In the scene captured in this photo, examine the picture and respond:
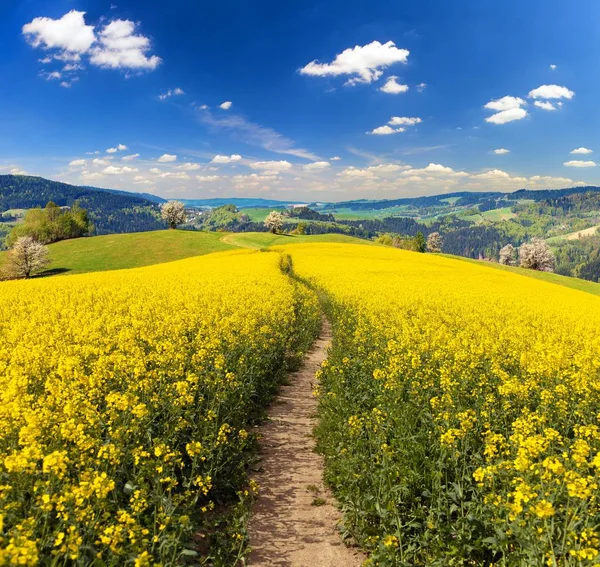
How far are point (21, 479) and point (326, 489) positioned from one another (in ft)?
16.8

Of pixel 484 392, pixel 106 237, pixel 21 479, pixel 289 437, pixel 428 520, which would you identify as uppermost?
pixel 106 237

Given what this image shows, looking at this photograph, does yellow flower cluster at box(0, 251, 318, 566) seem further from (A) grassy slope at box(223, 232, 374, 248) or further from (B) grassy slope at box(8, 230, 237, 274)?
(A) grassy slope at box(223, 232, 374, 248)

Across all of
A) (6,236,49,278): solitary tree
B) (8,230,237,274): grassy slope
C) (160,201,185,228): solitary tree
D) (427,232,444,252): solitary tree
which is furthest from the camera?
(427,232,444,252): solitary tree

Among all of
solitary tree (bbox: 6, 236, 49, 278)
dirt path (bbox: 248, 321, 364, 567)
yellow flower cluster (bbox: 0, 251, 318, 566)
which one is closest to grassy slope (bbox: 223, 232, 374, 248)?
solitary tree (bbox: 6, 236, 49, 278)

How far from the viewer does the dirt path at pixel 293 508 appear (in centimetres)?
552

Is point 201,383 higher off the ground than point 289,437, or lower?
higher

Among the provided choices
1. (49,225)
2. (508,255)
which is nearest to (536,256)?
(508,255)

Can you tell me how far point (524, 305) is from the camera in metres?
21.8

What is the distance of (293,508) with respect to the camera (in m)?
6.57

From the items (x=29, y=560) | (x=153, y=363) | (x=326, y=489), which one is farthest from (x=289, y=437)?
(x=29, y=560)

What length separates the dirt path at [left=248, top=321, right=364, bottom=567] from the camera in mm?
5516

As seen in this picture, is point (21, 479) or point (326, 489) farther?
point (326, 489)

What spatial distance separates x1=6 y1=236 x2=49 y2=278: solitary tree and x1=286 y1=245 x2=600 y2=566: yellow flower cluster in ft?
228

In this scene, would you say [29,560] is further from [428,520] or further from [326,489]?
[326,489]
